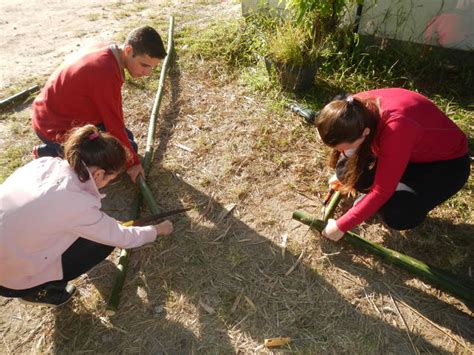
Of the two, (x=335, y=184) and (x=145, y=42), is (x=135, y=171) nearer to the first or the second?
(x=145, y=42)

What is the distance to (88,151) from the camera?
7.25ft

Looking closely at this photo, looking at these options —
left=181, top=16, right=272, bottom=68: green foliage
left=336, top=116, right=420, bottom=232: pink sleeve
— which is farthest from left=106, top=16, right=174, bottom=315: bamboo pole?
left=336, top=116, right=420, bottom=232: pink sleeve

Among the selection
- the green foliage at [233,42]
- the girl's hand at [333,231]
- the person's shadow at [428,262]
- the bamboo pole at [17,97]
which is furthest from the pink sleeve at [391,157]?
the bamboo pole at [17,97]

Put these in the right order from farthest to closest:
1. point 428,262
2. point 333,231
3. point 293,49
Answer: point 293,49 < point 428,262 < point 333,231

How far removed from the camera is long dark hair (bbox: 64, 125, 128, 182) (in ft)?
7.23

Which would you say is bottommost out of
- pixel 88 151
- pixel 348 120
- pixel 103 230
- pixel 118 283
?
pixel 118 283

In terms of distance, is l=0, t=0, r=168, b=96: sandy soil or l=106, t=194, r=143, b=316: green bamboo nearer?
l=106, t=194, r=143, b=316: green bamboo

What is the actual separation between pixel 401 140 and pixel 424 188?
0.68 meters

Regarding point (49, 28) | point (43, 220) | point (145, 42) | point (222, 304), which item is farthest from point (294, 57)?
point (49, 28)

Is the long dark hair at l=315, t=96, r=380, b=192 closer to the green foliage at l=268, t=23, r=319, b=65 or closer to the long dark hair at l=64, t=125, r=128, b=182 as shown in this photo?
the long dark hair at l=64, t=125, r=128, b=182

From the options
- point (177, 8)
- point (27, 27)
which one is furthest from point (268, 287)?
point (27, 27)

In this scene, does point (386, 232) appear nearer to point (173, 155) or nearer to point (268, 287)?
point (268, 287)

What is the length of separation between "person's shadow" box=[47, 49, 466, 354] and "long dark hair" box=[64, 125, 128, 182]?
43.7 inches

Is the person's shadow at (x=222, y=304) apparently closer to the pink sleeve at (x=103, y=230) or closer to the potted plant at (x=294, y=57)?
the pink sleeve at (x=103, y=230)
